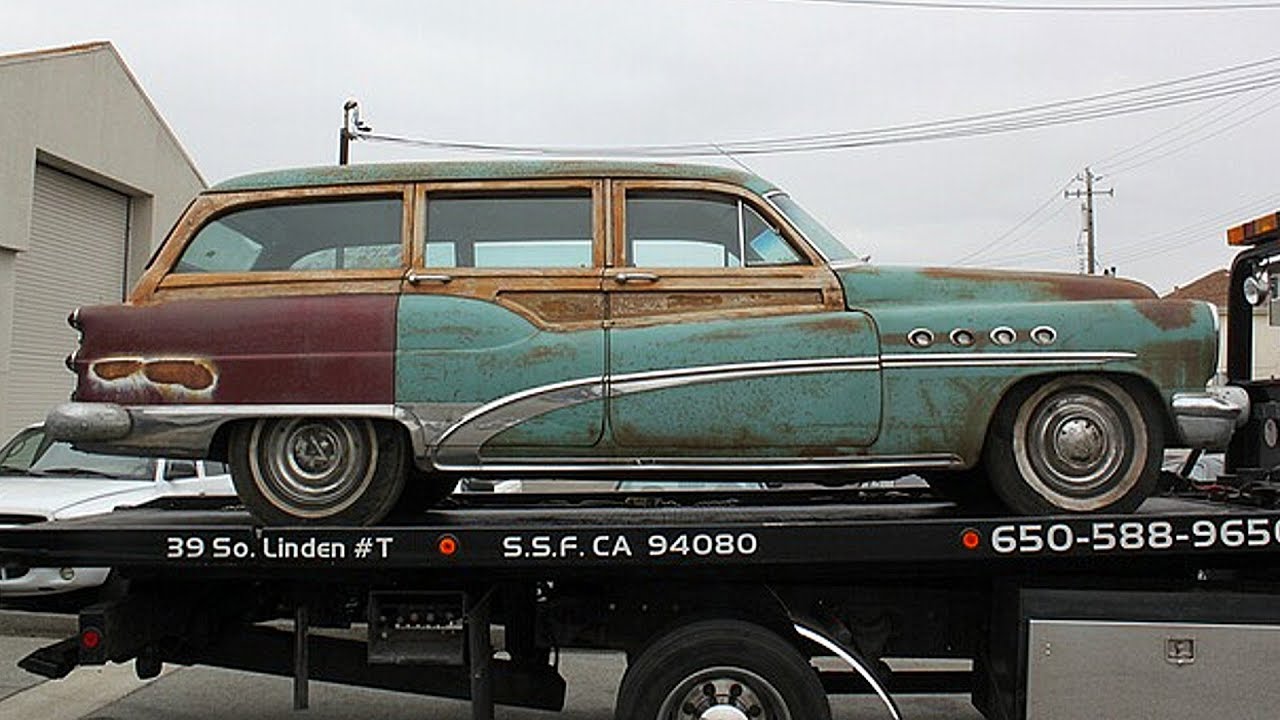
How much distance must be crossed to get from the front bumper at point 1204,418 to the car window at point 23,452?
26.3 ft

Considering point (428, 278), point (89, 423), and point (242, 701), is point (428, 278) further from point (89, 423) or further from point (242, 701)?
point (242, 701)

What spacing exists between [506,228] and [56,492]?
16.1ft

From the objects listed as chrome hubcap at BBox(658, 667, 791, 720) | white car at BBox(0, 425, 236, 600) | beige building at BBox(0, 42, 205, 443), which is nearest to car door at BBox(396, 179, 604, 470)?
chrome hubcap at BBox(658, 667, 791, 720)

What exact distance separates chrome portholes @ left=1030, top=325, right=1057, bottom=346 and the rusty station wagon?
0.05 feet

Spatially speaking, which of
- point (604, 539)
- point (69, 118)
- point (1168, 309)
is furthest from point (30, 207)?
point (1168, 309)

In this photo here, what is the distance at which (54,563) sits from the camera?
520 cm

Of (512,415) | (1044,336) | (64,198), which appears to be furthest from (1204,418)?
(64,198)

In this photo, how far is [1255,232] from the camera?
6016 millimetres

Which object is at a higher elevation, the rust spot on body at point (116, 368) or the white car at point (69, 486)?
the rust spot on body at point (116, 368)

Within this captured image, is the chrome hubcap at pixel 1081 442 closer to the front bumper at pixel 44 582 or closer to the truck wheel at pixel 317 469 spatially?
the truck wheel at pixel 317 469

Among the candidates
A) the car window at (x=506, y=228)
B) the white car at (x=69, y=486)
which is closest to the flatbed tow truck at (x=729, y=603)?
the car window at (x=506, y=228)

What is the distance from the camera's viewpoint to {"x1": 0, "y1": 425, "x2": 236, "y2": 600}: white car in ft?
26.7

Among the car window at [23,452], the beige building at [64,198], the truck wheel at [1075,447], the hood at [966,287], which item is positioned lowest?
the car window at [23,452]

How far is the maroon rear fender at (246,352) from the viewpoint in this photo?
5.00m
